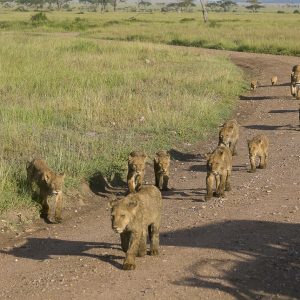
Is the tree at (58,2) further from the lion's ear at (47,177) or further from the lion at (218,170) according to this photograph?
the lion's ear at (47,177)

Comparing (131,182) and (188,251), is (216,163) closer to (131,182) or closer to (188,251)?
(131,182)

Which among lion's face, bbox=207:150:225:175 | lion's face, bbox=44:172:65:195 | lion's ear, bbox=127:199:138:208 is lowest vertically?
lion's face, bbox=44:172:65:195

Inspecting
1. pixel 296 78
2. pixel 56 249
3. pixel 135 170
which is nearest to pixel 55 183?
pixel 56 249

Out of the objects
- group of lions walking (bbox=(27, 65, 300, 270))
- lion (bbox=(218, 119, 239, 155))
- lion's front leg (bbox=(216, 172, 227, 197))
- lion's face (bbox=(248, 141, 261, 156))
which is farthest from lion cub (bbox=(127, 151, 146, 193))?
lion (bbox=(218, 119, 239, 155))

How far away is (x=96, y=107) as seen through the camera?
643 inches

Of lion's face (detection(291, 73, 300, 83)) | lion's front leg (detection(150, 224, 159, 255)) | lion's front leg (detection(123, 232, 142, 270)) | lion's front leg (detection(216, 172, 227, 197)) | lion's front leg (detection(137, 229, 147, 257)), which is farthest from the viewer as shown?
lion's face (detection(291, 73, 300, 83))

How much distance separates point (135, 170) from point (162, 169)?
0.59 m

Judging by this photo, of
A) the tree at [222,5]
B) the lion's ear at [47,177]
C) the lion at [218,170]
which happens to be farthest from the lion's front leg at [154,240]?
the tree at [222,5]

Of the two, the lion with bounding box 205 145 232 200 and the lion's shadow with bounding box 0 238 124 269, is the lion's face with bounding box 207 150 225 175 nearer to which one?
the lion with bounding box 205 145 232 200

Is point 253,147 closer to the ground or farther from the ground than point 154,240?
farther from the ground

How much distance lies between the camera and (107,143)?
13.2 meters

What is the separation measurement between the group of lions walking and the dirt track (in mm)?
198

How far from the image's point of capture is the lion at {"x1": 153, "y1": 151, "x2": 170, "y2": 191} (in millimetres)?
10508

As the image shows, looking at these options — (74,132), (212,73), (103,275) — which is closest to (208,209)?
(103,275)
